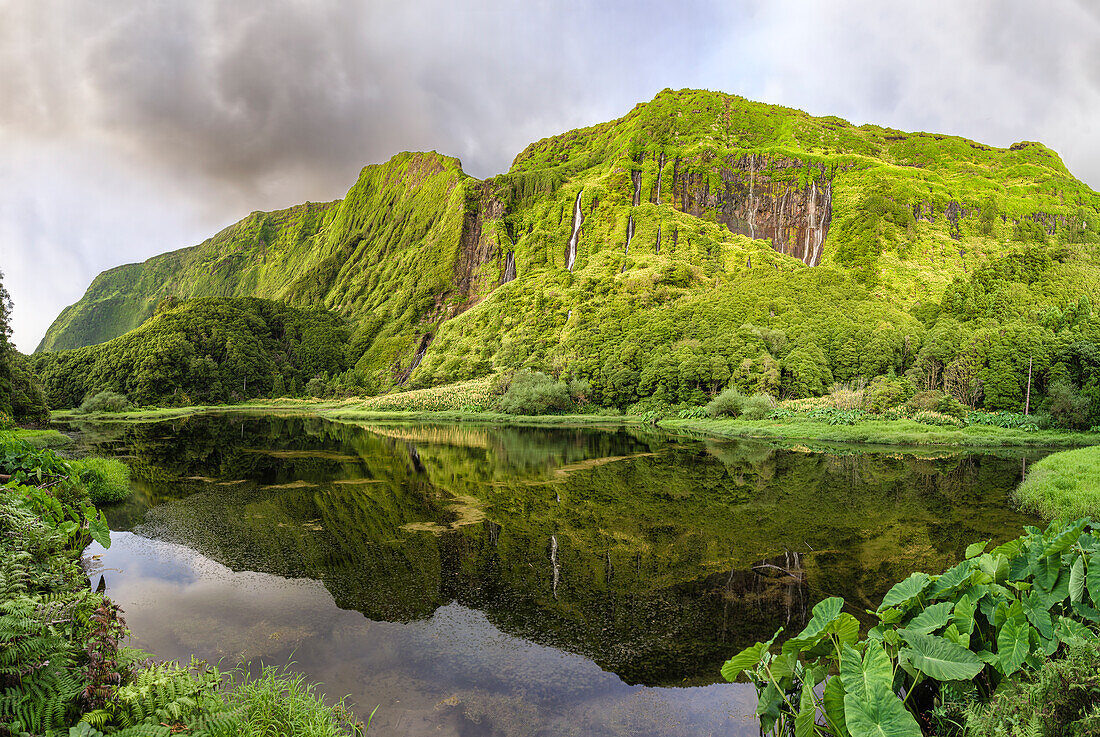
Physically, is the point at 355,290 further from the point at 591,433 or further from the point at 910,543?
the point at 910,543

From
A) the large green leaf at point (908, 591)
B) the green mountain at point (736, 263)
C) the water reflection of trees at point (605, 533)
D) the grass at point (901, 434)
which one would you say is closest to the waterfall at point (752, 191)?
the green mountain at point (736, 263)

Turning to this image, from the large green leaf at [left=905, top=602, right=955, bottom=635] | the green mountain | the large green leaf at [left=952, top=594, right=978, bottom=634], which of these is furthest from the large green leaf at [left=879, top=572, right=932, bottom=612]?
the green mountain

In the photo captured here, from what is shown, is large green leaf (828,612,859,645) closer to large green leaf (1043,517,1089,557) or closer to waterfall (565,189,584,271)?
large green leaf (1043,517,1089,557)

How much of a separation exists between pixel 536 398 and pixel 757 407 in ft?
89.9

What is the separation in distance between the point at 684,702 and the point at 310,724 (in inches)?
178

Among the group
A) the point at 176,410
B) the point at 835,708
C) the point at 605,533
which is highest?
the point at 835,708

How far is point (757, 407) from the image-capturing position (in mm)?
51531

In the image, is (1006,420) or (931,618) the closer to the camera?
(931,618)

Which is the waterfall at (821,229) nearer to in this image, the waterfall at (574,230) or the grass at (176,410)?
the waterfall at (574,230)

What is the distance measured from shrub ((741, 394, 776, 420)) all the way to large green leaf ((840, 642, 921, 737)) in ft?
163

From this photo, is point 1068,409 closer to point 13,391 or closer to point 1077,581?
point 1077,581

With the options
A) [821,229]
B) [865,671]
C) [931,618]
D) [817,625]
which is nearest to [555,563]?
[817,625]

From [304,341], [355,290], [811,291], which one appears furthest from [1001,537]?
[355,290]

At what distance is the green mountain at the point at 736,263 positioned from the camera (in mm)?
68250
